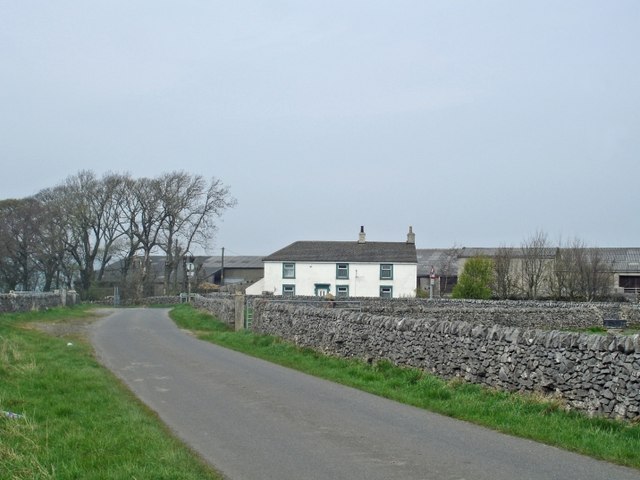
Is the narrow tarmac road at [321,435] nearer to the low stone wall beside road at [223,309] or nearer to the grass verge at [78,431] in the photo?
the grass verge at [78,431]

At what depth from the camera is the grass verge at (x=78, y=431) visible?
8.25 m

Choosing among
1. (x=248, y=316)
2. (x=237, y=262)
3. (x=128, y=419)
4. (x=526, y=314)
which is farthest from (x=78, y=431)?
(x=237, y=262)

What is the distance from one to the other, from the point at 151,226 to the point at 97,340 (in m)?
56.9

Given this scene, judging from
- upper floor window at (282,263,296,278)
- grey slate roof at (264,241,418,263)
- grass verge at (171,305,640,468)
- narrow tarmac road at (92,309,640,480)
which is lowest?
narrow tarmac road at (92,309,640,480)

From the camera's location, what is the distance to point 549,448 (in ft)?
32.6

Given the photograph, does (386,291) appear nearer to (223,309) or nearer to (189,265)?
(189,265)

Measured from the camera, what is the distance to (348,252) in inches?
2751

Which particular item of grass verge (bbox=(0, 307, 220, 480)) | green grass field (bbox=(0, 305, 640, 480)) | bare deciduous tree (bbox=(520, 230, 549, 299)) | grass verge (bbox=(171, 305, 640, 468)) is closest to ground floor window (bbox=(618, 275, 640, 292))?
bare deciduous tree (bbox=(520, 230, 549, 299))

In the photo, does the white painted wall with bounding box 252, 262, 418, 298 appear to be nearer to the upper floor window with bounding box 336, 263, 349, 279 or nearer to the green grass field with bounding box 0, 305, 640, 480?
the upper floor window with bounding box 336, 263, 349, 279

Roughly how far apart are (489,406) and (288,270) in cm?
5733

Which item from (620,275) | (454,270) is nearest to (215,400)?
(620,275)

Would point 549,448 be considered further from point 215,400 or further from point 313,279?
point 313,279

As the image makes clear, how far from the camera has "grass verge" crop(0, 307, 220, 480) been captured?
8250 millimetres

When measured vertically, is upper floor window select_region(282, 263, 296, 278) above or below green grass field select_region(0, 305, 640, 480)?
above
